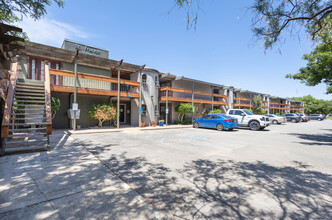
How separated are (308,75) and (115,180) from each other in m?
13.9

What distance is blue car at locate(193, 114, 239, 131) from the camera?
42.4 ft

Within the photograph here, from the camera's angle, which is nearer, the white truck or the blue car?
the blue car

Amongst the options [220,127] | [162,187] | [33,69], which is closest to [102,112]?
[33,69]

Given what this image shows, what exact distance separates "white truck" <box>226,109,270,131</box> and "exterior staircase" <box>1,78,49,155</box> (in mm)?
14806

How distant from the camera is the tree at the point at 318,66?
29.9ft

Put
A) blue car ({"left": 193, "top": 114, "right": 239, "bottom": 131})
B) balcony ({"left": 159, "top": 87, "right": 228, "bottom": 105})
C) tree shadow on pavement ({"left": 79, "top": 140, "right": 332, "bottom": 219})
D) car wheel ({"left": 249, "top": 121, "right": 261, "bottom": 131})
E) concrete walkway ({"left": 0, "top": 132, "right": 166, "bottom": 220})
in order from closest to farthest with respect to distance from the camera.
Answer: concrete walkway ({"left": 0, "top": 132, "right": 166, "bottom": 220}) → tree shadow on pavement ({"left": 79, "top": 140, "right": 332, "bottom": 219}) → blue car ({"left": 193, "top": 114, "right": 239, "bottom": 131}) → car wheel ({"left": 249, "top": 121, "right": 261, "bottom": 131}) → balcony ({"left": 159, "top": 87, "right": 228, "bottom": 105})

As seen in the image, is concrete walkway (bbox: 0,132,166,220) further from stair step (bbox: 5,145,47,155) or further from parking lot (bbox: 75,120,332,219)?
stair step (bbox: 5,145,47,155)

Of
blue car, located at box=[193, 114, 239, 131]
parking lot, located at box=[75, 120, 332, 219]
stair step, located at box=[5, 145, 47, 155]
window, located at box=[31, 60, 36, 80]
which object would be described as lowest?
parking lot, located at box=[75, 120, 332, 219]

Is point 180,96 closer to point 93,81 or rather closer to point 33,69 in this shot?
point 93,81

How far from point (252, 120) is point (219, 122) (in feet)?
11.0

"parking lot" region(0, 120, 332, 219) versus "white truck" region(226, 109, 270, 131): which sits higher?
"white truck" region(226, 109, 270, 131)

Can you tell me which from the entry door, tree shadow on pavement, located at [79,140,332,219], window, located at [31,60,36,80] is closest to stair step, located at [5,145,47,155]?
tree shadow on pavement, located at [79,140,332,219]

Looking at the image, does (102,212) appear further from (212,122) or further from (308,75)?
(308,75)

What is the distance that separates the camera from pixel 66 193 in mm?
2893
